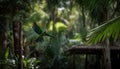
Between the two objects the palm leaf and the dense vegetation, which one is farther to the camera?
the dense vegetation

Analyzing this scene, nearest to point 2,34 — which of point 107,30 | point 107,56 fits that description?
point 107,56

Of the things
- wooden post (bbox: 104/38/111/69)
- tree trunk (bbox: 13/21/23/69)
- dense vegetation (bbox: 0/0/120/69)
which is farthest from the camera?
wooden post (bbox: 104/38/111/69)

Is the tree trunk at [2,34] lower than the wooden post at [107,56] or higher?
higher

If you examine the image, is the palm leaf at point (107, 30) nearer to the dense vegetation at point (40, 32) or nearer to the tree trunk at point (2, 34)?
the dense vegetation at point (40, 32)

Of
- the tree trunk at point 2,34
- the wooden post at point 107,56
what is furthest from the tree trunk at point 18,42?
the wooden post at point 107,56

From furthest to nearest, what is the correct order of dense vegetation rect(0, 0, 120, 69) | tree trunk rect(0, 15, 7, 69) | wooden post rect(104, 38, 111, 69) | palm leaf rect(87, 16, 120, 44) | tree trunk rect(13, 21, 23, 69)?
wooden post rect(104, 38, 111, 69) < tree trunk rect(0, 15, 7, 69) < tree trunk rect(13, 21, 23, 69) < dense vegetation rect(0, 0, 120, 69) < palm leaf rect(87, 16, 120, 44)

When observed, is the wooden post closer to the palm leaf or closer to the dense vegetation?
the dense vegetation

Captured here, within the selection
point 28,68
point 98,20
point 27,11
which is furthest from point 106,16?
point 28,68

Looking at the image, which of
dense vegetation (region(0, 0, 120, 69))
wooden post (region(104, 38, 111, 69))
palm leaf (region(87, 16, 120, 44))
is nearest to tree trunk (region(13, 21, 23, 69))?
dense vegetation (region(0, 0, 120, 69))

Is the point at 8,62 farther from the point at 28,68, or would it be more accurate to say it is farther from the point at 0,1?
the point at 0,1

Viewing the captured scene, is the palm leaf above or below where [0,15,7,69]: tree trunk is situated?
below

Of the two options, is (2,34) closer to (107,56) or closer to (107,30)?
(107,56)

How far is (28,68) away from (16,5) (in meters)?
3.82

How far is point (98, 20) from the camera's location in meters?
19.3
